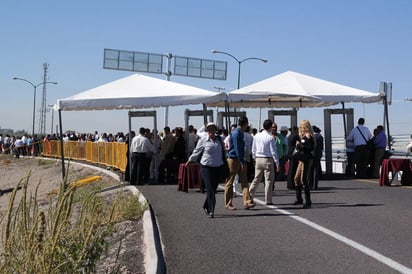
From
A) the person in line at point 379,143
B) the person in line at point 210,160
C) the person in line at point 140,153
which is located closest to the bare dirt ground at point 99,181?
the person in line at point 210,160

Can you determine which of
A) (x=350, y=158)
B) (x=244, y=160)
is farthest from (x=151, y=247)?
(x=350, y=158)

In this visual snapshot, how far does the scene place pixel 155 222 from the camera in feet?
37.0

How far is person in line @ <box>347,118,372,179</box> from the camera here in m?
21.2

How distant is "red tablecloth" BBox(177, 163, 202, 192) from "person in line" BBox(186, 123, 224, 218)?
15.5 ft

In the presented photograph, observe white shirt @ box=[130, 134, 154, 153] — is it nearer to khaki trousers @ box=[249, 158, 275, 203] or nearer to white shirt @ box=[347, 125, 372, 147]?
khaki trousers @ box=[249, 158, 275, 203]

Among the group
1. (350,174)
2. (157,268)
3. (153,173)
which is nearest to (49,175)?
(153,173)

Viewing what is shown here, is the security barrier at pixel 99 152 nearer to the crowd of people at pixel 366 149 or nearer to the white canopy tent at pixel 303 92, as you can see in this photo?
the white canopy tent at pixel 303 92

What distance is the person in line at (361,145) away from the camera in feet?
69.6

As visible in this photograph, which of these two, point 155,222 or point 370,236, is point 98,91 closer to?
point 155,222

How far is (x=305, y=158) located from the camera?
13289 millimetres

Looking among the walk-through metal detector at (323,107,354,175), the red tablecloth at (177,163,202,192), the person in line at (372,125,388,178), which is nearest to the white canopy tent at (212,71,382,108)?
the walk-through metal detector at (323,107,354,175)

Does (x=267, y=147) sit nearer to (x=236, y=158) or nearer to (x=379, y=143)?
(x=236, y=158)

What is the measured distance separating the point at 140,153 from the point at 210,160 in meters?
7.05

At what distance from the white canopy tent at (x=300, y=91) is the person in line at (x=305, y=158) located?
23.5 feet
